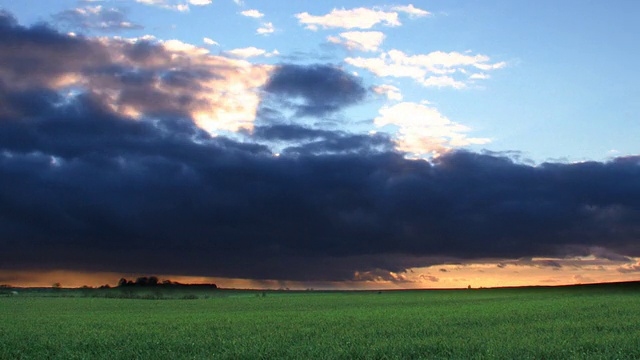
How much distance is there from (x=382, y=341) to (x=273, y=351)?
420cm

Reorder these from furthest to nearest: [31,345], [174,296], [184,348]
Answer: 1. [174,296]
2. [31,345]
3. [184,348]

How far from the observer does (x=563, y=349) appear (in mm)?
19062

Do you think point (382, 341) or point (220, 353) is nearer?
point (220, 353)

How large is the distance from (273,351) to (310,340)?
11.0 feet

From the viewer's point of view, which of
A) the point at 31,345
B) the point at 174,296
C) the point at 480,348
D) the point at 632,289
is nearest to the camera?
the point at 480,348

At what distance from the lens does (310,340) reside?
2295 cm

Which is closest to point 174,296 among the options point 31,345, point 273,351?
point 31,345

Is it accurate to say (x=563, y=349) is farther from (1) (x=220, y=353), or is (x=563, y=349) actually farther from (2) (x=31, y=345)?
(2) (x=31, y=345)

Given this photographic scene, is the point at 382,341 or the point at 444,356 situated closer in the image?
the point at 444,356

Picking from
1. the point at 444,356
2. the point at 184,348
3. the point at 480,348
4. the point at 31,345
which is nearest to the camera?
the point at 444,356

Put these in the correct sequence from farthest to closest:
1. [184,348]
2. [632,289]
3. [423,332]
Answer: [632,289], [423,332], [184,348]

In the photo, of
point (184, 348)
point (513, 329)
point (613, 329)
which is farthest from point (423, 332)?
point (184, 348)

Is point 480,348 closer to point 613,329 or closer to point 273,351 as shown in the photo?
point 273,351

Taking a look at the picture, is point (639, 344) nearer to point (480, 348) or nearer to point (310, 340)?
point (480, 348)
